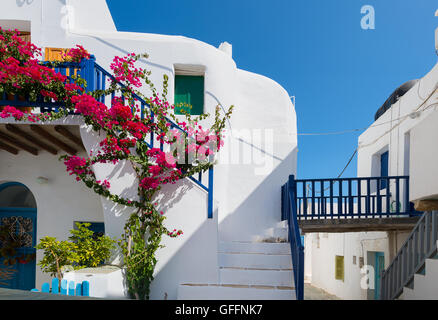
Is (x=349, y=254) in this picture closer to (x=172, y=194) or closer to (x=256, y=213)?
(x=256, y=213)

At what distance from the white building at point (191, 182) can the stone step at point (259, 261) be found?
0.05 feet

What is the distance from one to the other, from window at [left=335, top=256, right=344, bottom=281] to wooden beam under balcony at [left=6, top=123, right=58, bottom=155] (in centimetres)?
1105

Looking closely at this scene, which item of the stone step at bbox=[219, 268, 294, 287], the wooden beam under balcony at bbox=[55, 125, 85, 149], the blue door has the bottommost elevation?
the blue door

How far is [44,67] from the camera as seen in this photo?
4.75 meters

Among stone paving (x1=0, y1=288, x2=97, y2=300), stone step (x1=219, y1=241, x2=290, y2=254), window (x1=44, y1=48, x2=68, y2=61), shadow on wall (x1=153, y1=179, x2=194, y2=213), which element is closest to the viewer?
stone paving (x1=0, y1=288, x2=97, y2=300)

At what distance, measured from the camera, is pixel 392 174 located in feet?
29.2

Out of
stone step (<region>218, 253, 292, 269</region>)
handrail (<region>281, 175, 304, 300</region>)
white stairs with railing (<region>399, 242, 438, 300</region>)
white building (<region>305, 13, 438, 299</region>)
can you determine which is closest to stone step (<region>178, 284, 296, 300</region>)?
handrail (<region>281, 175, 304, 300</region>)

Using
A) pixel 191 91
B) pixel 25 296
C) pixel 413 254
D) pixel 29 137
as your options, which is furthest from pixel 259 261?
pixel 29 137

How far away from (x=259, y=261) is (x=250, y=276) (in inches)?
14.0

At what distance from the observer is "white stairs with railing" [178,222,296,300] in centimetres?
468

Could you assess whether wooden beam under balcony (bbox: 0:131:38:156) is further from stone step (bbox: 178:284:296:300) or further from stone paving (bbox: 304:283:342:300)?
stone paving (bbox: 304:283:342:300)

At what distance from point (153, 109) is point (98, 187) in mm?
1475

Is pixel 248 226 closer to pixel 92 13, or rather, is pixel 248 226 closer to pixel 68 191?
pixel 68 191

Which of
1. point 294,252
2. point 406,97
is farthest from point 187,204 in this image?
point 406,97
